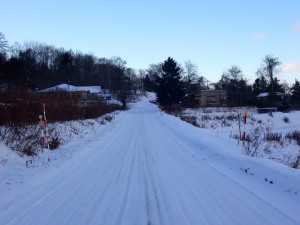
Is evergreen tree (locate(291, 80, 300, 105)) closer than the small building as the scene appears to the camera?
Yes

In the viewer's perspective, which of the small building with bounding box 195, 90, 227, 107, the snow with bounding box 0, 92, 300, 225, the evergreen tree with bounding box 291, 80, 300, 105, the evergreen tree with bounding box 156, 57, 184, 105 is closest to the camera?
the snow with bounding box 0, 92, 300, 225

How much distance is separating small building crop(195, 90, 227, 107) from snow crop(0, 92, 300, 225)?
80677 mm

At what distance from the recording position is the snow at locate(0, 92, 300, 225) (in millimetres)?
6199

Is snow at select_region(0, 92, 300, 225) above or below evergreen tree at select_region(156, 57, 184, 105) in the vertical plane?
below

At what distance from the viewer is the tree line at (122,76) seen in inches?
2931

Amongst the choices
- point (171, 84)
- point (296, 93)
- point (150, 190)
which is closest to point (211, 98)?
point (296, 93)

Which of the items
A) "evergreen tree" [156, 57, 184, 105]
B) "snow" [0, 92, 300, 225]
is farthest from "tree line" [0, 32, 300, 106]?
"snow" [0, 92, 300, 225]

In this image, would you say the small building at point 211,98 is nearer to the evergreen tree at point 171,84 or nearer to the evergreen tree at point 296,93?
the evergreen tree at point 296,93

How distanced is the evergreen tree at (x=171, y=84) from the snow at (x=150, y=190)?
200 ft

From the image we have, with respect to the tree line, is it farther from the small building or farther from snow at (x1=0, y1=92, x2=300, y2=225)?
snow at (x1=0, y1=92, x2=300, y2=225)

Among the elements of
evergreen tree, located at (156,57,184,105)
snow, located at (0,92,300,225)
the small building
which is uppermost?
evergreen tree, located at (156,57,184,105)

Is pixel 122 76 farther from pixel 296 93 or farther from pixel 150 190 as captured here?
pixel 150 190

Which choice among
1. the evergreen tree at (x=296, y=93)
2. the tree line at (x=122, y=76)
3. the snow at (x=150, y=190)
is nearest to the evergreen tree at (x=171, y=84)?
the tree line at (x=122, y=76)

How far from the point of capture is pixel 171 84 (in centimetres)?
7394
